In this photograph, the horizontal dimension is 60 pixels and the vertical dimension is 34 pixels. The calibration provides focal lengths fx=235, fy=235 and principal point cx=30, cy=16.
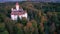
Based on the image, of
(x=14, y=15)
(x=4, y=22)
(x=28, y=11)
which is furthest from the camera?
(x=28, y=11)

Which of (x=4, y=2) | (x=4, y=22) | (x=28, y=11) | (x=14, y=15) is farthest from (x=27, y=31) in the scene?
(x=4, y=2)

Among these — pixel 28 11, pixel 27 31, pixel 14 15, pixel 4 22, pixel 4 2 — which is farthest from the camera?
pixel 4 2

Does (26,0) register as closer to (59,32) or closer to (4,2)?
(4,2)

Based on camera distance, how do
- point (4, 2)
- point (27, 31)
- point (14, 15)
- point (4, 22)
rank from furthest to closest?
point (4, 2), point (14, 15), point (4, 22), point (27, 31)

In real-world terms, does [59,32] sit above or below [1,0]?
below

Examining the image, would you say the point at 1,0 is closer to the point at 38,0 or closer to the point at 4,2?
the point at 4,2

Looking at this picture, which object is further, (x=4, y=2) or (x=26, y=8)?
(x=4, y=2)

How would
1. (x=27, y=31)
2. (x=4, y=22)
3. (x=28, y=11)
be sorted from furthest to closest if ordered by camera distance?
1. (x=28, y=11)
2. (x=4, y=22)
3. (x=27, y=31)

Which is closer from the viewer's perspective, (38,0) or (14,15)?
(14,15)

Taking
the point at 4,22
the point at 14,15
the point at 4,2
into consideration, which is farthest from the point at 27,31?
the point at 4,2
